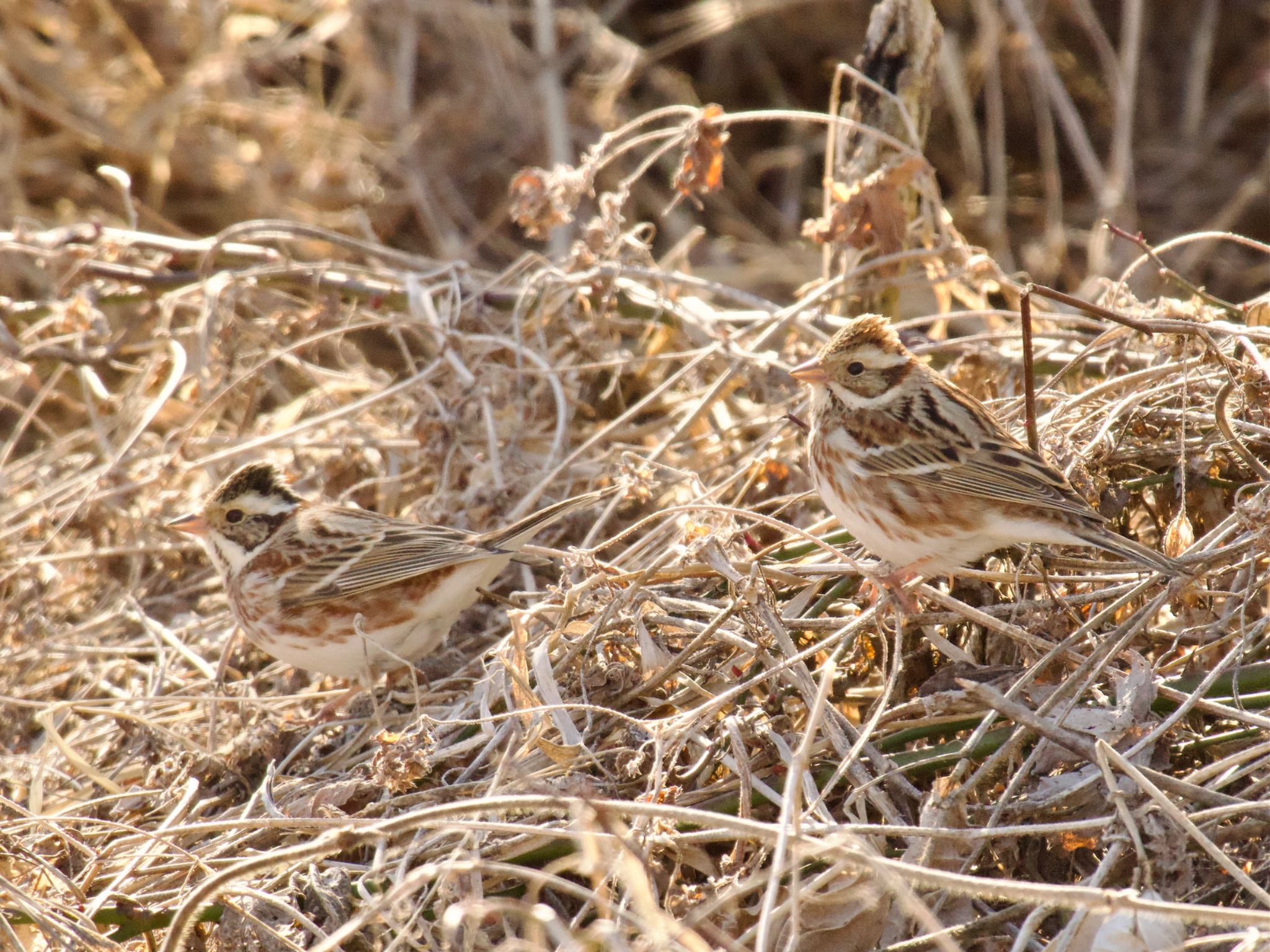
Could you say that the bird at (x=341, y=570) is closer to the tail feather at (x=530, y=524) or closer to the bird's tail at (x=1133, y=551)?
the tail feather at (x=530, y=524)

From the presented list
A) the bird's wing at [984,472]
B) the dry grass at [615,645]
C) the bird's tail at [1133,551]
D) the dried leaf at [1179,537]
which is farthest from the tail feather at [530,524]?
the dried leaf at [1179,537]

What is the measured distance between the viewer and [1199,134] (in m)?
8.02

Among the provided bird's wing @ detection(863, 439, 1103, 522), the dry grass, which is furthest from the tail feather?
bird's wing @ detection(863, 439, 1103, 522)

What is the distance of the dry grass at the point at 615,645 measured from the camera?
3070mm

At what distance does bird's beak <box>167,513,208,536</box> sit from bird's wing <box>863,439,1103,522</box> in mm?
2452

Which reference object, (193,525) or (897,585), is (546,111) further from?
(897,585)

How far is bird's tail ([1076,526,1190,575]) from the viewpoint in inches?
133

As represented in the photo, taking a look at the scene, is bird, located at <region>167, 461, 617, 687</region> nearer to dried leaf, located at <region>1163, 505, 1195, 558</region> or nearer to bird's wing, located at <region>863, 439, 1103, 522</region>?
bird's wing, located at <region>863, 439, 1103, 522</region>

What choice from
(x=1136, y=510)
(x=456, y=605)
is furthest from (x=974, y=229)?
(x=456, y=605)

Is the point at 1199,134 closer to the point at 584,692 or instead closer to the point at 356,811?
the point at 584,692

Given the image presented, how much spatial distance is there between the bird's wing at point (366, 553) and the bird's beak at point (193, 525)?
1.21ft

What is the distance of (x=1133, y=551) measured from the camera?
3416 mm

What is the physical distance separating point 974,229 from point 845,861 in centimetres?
593

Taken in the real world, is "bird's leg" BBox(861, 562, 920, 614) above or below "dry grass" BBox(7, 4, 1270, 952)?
above
